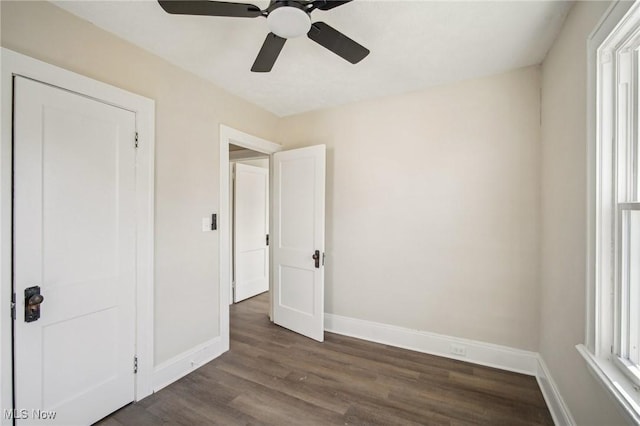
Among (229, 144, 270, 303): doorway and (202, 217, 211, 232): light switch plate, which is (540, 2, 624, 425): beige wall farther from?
(229, 144, 270, 303): doorway

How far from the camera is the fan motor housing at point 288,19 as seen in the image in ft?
4.21

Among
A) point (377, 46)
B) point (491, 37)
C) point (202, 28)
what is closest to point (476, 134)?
point (491, 37)

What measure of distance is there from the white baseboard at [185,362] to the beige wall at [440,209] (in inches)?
51.2

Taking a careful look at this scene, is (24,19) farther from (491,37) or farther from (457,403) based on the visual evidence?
(457,403)

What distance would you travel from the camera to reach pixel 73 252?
168 cm

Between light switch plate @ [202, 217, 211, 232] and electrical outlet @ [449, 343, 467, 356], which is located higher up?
light switch plate @ [202, 217, 211, 232]

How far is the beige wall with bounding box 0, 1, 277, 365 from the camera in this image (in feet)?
5.42

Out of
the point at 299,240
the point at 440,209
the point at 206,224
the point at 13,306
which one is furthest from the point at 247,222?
the point at 13,306

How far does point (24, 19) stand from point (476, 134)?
126 inches

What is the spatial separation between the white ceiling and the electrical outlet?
2472 millimetres

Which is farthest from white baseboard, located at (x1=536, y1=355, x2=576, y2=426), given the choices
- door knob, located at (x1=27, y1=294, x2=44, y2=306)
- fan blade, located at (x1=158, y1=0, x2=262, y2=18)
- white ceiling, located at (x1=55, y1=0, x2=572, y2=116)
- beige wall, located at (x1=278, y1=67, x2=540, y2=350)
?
door knob, located at (x1=27, y1=294, x2=44, y2=306)

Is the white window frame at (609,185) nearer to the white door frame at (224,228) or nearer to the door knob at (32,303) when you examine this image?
the white door frame at (224,228)

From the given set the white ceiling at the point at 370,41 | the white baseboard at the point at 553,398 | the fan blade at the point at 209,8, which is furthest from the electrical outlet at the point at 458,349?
the fan blade at the point at 209,8

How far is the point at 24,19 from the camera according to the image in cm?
149
